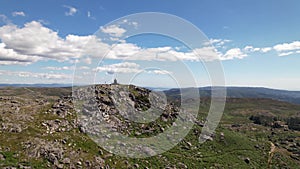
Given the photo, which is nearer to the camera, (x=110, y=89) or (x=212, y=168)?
(x=212, y=168)

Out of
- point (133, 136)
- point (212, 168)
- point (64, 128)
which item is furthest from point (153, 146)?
point (64, 128)

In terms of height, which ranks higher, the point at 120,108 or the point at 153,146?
the point at 120,108

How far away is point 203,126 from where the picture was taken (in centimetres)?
10250

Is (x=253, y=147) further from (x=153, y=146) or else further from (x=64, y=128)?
(x=64, y=128)

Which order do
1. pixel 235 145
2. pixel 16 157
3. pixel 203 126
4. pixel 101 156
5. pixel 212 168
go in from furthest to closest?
pixel 203 126, pixel 235 145, pixel 212 168, pixel 101 156, pixel 16 157

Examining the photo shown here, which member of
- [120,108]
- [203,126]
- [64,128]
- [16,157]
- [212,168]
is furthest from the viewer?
[203,126]

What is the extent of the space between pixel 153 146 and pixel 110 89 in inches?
1101

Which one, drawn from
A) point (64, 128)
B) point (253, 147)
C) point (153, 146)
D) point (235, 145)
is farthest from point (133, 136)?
point (253, 147)

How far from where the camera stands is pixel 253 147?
100m

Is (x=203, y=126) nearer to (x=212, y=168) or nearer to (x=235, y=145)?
(x=235, y=145)

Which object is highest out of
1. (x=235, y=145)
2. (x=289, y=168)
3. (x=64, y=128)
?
(x=64, y=128)

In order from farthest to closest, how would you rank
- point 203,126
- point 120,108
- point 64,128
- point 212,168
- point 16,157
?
point 203,126 < point 120,108 < point 212,168 < point 64,128 < point 16,157

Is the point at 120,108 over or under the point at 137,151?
over

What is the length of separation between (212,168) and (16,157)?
49118mm
